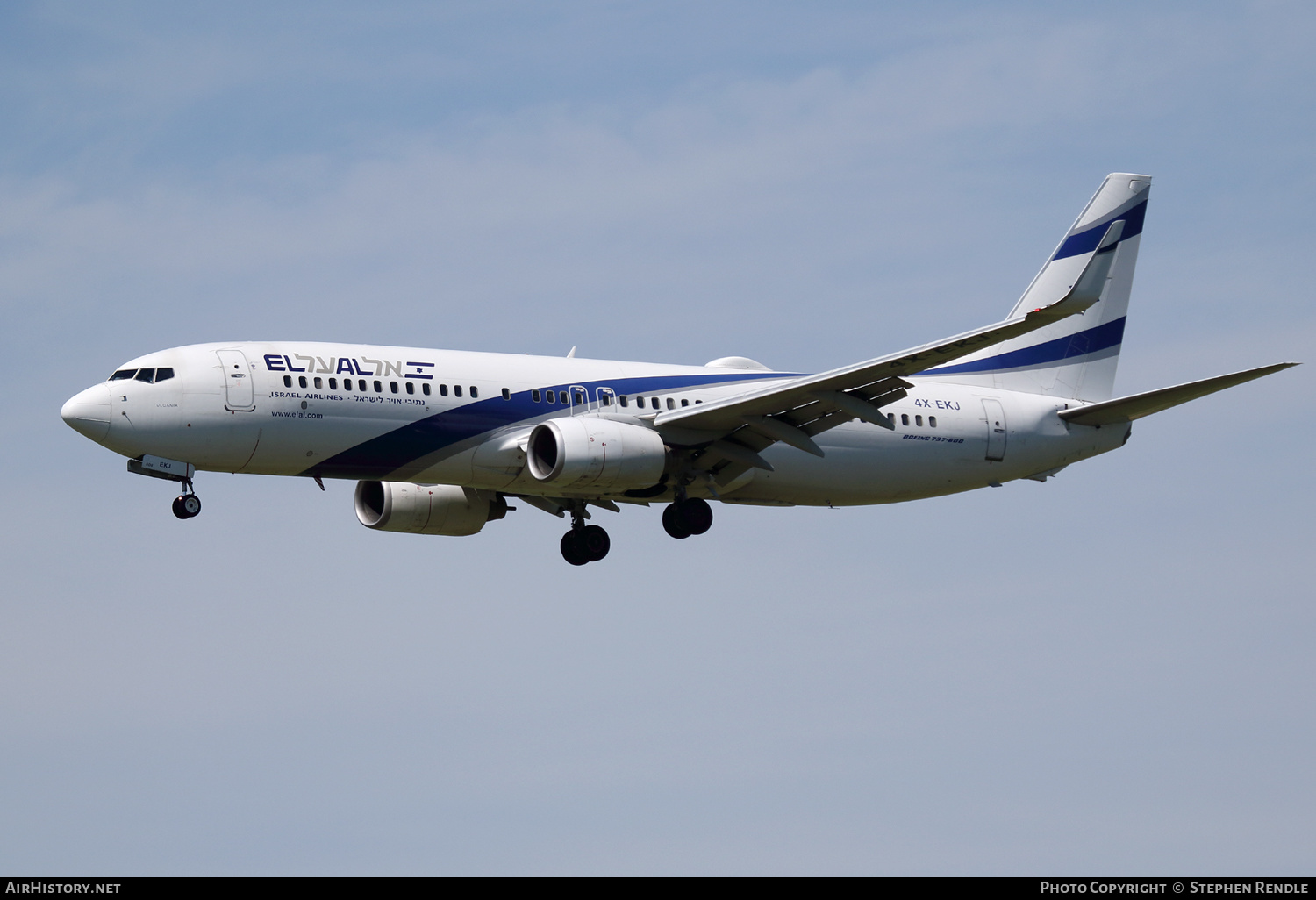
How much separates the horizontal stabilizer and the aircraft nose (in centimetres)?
2437

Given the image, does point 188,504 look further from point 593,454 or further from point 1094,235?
point 1094,235

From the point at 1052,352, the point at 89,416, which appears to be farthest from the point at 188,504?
the point at 1052,352

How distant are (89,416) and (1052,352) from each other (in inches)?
1018

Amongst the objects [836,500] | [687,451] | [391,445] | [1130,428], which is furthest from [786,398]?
[1130,428]

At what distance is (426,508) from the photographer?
43812mm

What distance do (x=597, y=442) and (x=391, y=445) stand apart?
4.57 m

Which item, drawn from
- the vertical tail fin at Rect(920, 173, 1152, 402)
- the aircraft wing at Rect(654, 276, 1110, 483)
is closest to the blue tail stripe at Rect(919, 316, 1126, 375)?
the vertical tail fin at Rect(920, 173, 1152, 402)

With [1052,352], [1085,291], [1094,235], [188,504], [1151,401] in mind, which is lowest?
[188,504]

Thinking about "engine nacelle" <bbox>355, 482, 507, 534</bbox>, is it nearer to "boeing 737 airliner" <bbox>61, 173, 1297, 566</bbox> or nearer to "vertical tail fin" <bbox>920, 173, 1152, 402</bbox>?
"boeing 737 airliner" <bbox>61, 173, 1297, 566</bbox>

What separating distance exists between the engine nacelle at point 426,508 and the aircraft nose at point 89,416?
9.23m

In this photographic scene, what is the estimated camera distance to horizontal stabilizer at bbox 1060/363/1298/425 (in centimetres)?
3719

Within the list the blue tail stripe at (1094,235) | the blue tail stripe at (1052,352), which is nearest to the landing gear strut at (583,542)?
the blue tail stripe at (1052,352)

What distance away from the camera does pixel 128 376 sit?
3659 cm

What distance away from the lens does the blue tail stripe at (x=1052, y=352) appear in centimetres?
4666
